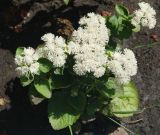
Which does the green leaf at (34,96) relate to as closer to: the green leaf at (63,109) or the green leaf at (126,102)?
the green leaf at (63,109)

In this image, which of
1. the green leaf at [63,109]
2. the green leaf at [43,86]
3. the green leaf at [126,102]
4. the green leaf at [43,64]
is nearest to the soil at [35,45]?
the green leaf at [126,102]

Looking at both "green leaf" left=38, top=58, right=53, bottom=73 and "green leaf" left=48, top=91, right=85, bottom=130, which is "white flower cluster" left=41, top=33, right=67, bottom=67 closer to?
"green leaf" left=38, top=58, right=53, bottom=73

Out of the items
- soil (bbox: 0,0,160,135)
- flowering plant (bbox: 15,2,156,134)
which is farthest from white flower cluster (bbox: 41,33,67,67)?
soil (bbox: 0,0,160,135)

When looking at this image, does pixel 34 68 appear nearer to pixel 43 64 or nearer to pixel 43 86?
pixel 43 64

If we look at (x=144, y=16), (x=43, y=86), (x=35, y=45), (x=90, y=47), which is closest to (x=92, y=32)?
(x=90, y=47)

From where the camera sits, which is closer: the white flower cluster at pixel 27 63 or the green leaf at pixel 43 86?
the white flower cluster at pixel 27 63

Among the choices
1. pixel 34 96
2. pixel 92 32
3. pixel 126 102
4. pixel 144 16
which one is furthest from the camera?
pixel 126 102
